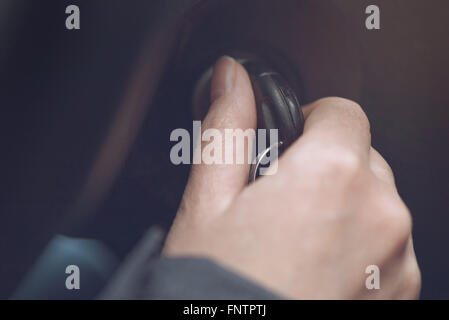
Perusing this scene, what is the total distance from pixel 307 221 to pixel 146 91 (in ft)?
0.73

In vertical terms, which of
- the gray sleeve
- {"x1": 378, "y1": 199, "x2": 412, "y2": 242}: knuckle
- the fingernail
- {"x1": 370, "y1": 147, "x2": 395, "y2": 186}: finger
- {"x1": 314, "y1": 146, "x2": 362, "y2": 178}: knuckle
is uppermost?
the fingernail

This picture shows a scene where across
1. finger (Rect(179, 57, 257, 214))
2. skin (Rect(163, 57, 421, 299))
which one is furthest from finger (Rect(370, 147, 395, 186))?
finger (Rect(179, 57, 257, 214))

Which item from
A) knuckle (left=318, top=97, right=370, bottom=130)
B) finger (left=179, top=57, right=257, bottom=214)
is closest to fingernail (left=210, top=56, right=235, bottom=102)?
finger (left=179, top=57, right=257, bottom=214)

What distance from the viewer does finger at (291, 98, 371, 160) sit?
0.40 metres

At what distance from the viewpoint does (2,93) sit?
435 mm

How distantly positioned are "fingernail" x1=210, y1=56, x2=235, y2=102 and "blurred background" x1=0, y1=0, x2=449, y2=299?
33 millimetres

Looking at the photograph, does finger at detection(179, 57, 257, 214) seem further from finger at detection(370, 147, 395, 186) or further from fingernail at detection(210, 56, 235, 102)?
finger at detection(370, 147, 395, 186)

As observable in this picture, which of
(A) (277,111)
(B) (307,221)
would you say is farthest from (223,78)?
(B) (307,221)

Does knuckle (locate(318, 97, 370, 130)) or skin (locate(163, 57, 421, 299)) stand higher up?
knuckle (locate(318, 97, 370, 130))

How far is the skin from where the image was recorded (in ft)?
1.18

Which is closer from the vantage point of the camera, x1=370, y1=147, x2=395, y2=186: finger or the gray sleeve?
the gray sleeve

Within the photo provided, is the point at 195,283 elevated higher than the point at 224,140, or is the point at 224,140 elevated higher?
the point at 224,140

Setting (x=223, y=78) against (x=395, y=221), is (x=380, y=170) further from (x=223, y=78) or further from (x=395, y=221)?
(x=223, y=78)

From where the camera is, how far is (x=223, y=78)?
46 cm
